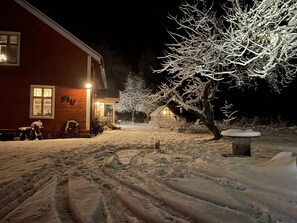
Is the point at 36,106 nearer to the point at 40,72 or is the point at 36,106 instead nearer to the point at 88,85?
the point at 40,72

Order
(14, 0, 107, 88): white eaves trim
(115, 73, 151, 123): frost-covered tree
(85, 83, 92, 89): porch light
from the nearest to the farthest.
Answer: (14, 0, 107, 88): white eaves trim
(85, 83, 92, 89): porch light
(115, 73, 151, 123): frost-covered tree

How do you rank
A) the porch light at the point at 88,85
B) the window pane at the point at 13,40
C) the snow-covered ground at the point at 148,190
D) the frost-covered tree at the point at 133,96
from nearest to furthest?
the snow-covered ground at the point at 148,190
the window pane at the point at 13,40
the porch light at the point at 88,85
the frost-covered tree at the point at 133,96

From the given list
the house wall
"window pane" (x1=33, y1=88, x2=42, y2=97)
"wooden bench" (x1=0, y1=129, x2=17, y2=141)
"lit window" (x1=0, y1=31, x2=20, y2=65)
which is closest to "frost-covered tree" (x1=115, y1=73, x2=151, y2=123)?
the house wall

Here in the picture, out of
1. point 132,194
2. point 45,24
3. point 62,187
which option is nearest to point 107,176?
point 62,187

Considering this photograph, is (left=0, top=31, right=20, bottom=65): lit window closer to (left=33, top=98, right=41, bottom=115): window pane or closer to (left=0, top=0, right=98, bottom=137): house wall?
(left=0, top=0, right=98, bottom=137): house wall

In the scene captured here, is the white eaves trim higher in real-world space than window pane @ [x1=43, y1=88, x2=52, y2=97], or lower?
higher

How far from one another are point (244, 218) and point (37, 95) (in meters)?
13.6

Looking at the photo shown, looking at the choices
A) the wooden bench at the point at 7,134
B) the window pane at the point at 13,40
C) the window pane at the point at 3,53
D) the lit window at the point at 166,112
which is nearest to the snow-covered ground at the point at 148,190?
the wooden bench at the point at 7,134

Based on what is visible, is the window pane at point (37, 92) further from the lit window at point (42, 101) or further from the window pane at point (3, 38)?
the window pane at point (3, 38)

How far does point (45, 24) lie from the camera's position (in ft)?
51.0

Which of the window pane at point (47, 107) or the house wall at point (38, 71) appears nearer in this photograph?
the house wall at point (38, 71)

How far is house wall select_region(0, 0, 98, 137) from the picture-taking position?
15.1 meters

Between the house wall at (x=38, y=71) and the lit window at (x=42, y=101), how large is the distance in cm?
22

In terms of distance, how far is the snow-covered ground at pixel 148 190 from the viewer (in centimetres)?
420
